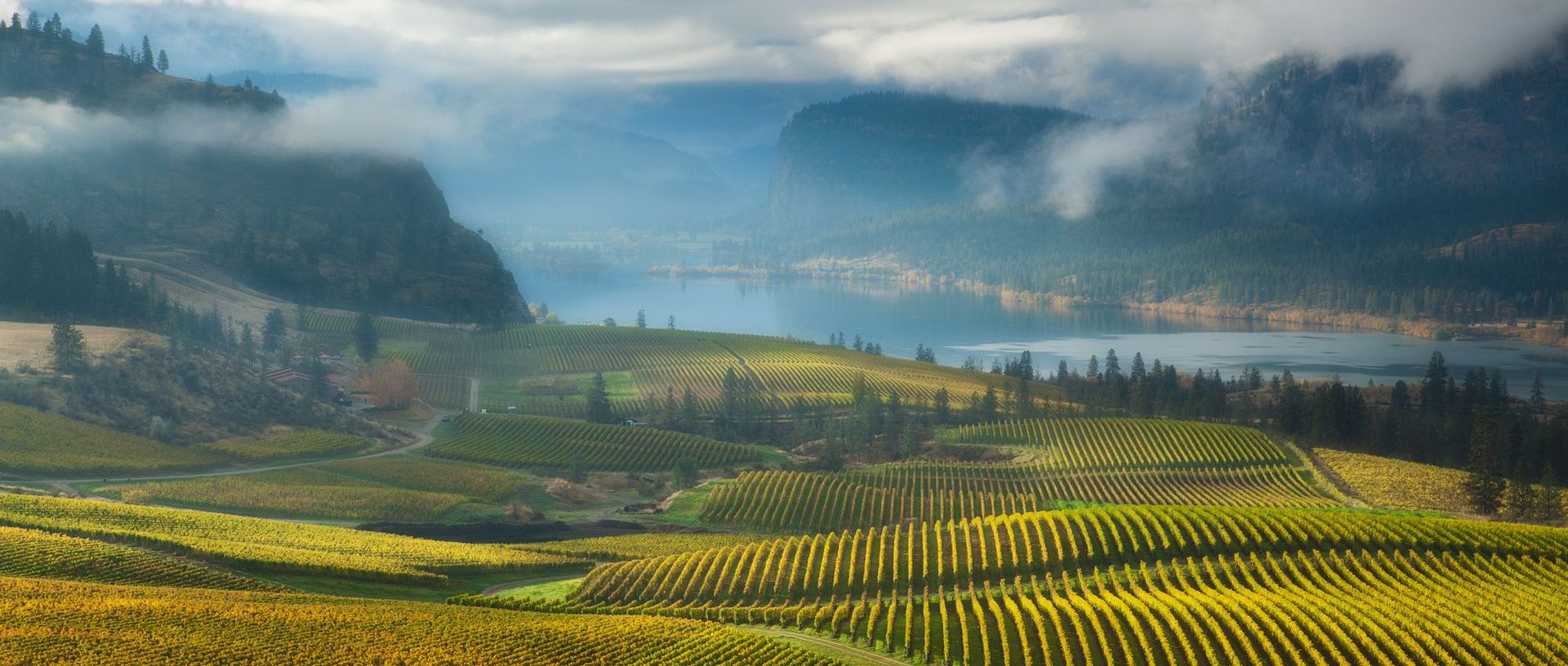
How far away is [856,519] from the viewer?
74.4 m

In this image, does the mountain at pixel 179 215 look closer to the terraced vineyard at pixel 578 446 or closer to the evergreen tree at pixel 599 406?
the evergreen tree at pixel 599 406

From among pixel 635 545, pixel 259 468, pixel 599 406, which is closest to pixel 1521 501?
pixel 635 545

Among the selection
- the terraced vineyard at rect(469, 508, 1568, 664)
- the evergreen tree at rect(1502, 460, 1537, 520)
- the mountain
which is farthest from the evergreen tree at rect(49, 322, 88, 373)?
the evergreen tree at rect(1502, 460, 1537, 520)

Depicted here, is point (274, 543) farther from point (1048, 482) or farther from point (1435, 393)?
point (1435, 393)

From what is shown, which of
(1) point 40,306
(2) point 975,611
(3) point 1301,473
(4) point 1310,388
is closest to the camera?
(2) point 975,611

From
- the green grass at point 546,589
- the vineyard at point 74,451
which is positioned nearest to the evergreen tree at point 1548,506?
the green grass at point 546,589

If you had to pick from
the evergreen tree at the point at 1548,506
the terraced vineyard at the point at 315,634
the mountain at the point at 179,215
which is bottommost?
the evergreen tree at the point at 1548,506

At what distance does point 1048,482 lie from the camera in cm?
8788

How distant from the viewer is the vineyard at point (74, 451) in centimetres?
7125

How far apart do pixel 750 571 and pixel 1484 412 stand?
192ft

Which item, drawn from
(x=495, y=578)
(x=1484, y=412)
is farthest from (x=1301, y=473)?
(x=495, y=578)

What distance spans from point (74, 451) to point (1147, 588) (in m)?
65.8

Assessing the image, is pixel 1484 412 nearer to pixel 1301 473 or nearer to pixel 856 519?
pixel 1301 473

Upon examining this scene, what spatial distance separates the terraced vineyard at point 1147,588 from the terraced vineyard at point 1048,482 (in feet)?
56.7
